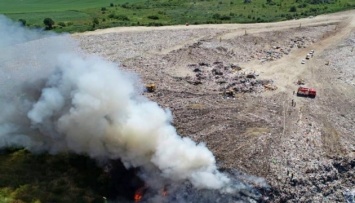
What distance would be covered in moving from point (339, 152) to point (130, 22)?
4605 centimetres

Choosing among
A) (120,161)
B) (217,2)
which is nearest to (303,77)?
(120,161)

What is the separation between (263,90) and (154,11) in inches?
1620

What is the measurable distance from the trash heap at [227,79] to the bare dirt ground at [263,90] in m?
0.12

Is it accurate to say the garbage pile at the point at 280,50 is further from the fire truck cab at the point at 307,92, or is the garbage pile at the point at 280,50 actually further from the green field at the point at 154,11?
the fire truck cab at the point at 307,92

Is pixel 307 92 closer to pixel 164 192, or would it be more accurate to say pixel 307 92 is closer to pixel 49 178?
pixel 164 192

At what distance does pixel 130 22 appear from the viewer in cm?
7669

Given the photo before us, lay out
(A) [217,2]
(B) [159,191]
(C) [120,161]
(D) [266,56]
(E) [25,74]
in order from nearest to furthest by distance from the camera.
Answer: (B) [159,191], (C) [120,161], (E) [25,74], (D) [266,56], (A) [217,2]

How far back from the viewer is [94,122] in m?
35.4

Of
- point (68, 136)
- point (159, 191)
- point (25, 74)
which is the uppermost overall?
point (25, 74)

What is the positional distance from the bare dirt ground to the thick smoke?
178 inches

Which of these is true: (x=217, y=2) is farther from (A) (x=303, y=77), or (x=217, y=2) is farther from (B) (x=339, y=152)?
(B) (x=339, y=152)

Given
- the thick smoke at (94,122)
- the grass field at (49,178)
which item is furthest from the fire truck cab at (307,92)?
the grass field at (49,178)

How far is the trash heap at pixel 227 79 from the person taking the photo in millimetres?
50688

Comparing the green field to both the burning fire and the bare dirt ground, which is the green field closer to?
the bare dirt ground
